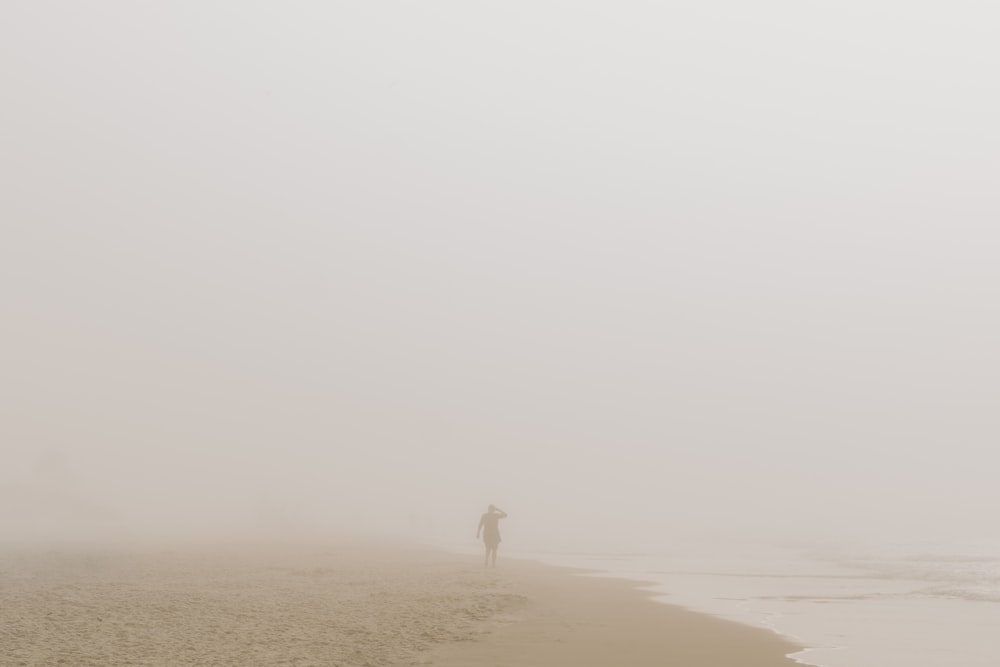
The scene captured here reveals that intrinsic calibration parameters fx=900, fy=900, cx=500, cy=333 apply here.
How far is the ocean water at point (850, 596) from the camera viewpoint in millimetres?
16152

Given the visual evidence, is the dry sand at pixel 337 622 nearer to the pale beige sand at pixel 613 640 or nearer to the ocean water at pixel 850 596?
the pale beige sand at pixel 613 640

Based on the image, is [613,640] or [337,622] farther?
[337,622]

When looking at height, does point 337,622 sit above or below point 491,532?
below

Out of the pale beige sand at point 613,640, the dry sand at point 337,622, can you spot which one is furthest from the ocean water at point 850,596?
the dry sand at point 337,622

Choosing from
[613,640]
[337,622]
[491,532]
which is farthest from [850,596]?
[337,622]

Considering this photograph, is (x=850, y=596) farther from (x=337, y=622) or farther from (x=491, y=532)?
(x=337, y=622)

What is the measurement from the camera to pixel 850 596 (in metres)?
27.1

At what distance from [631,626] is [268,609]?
747 centimetres

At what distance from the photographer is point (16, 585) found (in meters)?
22.1

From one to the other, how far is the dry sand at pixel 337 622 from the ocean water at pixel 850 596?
1396mm

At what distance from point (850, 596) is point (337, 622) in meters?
17.2

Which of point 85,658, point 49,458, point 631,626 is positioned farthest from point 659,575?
point 49,458

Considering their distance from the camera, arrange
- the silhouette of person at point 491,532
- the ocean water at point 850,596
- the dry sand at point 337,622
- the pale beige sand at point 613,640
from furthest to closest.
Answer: the silhouette of person at point 491,532, the ocean water at point 850,596, the pale beige sand at point 613,640, the dry sand at point 337,622

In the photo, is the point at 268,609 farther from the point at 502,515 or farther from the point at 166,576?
the point at 502,515
